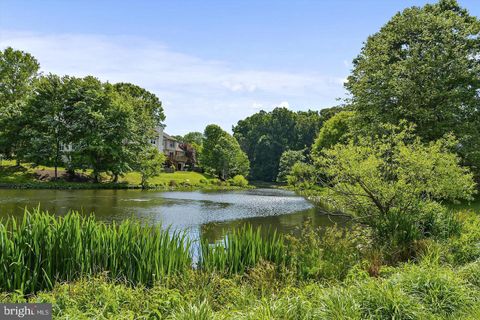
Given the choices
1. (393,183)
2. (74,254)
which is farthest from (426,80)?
(74,254)

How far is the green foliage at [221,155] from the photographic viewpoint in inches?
2876

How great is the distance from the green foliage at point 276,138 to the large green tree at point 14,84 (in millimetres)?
59388

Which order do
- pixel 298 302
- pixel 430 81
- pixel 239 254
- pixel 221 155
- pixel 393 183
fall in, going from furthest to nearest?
pixel 221 155 < pixel 430 81 < pixel 393 183 < pixel 239 254 < pixel 298 302

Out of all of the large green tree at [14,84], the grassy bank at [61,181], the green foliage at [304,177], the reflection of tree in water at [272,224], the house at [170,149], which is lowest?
the reflection of tree in water at [272,224]

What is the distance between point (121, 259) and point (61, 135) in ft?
143

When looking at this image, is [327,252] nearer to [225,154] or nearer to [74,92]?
[74,92]

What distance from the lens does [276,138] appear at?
10262cm

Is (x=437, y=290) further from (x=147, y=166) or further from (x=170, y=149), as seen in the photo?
(x=170, y=149)

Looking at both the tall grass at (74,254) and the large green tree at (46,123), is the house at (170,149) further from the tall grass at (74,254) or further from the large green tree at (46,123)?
the tall grass at (74,254)

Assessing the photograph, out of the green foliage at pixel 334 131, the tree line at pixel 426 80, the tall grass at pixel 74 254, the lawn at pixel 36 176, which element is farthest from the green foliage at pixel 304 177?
the green foliage at pixel 334 131

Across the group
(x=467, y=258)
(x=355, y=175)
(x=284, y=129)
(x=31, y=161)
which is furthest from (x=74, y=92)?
(x=284, y=129)

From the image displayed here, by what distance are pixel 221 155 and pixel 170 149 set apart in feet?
53.0

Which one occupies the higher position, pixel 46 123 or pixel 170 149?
pixel 46 123

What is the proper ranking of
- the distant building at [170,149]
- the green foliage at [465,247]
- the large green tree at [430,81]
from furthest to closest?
the distant building at [170,149]
the large green tree at [430,81]
the green foliage at [465,247]
